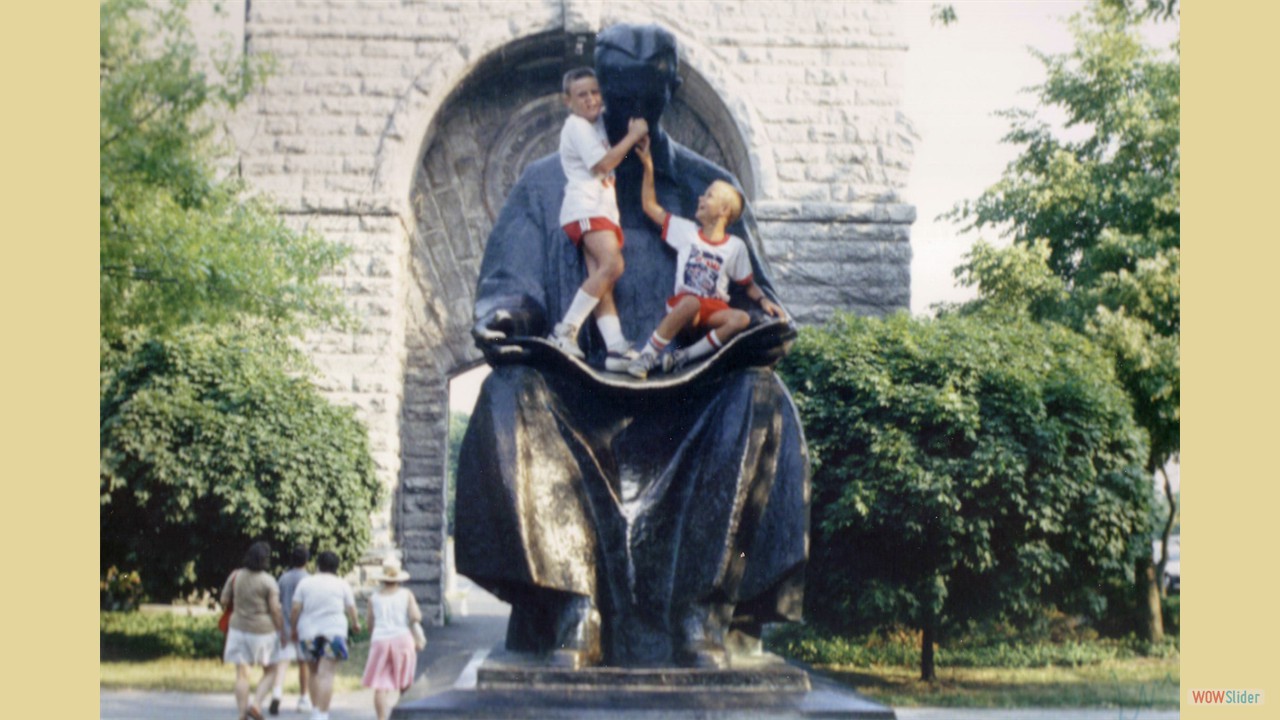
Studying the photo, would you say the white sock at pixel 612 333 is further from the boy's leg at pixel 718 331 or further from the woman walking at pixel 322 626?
the woman walking at pixel 322 626

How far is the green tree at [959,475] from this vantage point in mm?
12828

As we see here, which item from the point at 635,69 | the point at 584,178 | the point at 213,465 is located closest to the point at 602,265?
the point at 584,178

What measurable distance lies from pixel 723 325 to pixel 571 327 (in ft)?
1.62

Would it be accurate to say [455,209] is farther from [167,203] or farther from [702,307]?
[702,307]

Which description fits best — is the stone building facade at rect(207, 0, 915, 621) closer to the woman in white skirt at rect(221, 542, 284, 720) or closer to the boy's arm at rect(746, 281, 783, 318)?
the woman in white skirt at rect(221, 542, 284, 720)

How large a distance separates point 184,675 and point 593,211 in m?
9.95

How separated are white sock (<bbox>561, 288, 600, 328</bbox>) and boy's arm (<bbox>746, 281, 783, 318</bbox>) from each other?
0.53m

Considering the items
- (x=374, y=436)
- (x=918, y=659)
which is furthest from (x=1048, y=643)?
(x=374, y=436)

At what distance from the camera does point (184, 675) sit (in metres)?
13.4

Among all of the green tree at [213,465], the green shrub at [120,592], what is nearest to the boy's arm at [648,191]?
the green tree at [213,465]

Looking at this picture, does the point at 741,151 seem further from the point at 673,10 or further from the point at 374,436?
the point at 374,436

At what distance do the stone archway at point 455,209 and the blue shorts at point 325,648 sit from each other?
23.6ft

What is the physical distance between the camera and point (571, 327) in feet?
15.7

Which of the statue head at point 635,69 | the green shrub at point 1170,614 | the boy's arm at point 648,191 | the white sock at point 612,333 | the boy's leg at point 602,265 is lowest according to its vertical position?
the green shrub at point 1170,614
